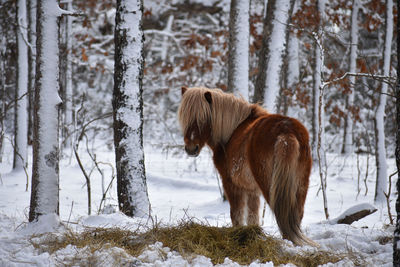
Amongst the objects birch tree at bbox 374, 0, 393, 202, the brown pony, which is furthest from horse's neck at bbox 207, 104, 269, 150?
birch tree at bbox 374, 0, 393, 202

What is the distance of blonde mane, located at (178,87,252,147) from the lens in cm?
435

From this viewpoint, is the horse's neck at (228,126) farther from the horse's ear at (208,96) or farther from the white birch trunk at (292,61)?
the white birch trunk at (292,61)

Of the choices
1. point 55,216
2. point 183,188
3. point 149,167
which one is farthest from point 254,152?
point 149,167

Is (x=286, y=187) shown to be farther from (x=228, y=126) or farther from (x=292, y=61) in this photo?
(x=292, y=61)

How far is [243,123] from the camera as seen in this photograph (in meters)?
4.46

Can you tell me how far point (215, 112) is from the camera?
4.41 m

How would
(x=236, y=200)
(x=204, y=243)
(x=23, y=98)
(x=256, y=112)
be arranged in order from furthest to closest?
(x=23, y=98) → (x=256, y=112) → (x=236, y=200) → (x=204, y=243)

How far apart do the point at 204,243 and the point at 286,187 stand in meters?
0.97

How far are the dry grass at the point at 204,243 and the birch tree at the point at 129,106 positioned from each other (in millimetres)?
815

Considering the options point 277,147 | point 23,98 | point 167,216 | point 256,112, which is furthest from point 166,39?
point 277,147

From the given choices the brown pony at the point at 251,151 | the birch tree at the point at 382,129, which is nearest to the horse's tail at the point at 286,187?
the brown pony at the point at 251,151

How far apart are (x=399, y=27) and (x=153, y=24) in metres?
15.0

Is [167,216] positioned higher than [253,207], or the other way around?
[253,207]

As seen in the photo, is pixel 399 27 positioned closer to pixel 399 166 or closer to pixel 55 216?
pixel 399 166
